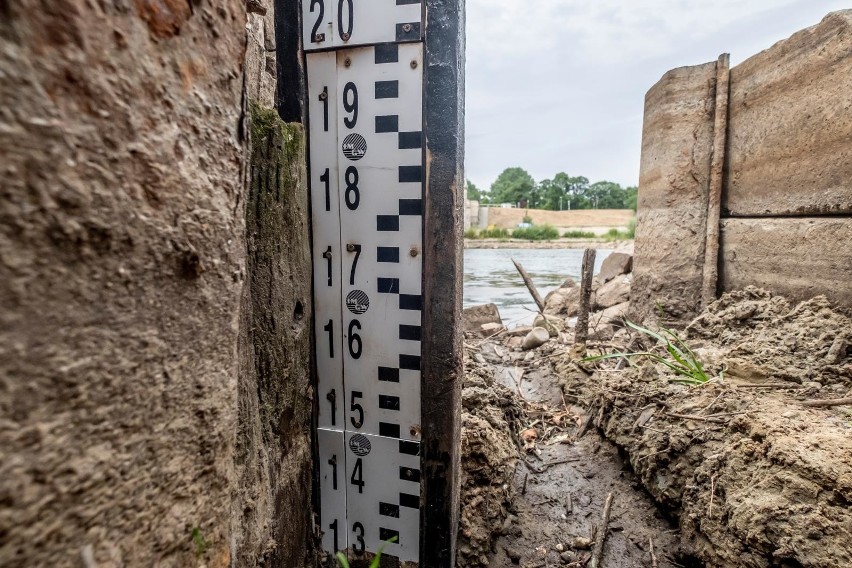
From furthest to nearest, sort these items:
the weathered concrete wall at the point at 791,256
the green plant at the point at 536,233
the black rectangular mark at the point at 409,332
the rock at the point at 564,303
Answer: the green plant at the point at 536,233 < the rock at the point at 564,303 < the weathered concrete wall at the point at 791,256 < the black rectangular mark at the point at 409,332

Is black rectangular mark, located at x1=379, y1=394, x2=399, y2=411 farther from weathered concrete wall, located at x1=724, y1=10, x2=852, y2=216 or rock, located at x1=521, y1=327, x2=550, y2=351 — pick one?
rock, located at x1=521, y1=327, x2=550, y2=351

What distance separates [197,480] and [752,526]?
5.27 feet

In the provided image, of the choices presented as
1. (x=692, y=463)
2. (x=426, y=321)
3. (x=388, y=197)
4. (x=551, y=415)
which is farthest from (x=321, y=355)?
(x=551, y=415)

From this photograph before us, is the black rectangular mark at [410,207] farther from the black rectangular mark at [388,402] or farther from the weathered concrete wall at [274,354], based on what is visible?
the black rectangular mark at [388,402]

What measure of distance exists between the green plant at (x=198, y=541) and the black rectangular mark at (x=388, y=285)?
86 centimetres

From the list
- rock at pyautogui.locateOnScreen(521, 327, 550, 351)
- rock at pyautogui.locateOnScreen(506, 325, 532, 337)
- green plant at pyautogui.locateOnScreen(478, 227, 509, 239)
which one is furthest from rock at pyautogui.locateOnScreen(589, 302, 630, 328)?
green plant at pyautogui.locateOnScreen(478, 227, 509, 239)

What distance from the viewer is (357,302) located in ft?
4.72

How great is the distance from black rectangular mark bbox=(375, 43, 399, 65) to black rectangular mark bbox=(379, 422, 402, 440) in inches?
45.7

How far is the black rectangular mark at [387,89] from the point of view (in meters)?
1.36

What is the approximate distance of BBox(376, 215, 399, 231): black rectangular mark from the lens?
4.62ft

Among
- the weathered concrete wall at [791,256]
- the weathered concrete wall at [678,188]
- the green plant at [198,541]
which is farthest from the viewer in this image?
the weathered concrete wall at [678,188]

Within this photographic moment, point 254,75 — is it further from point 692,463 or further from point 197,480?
point 692,463

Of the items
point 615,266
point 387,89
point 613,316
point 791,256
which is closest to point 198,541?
point 387,89

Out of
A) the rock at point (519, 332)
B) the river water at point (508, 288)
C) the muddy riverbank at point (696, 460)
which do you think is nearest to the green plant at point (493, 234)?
the river water at point (508, 288)
